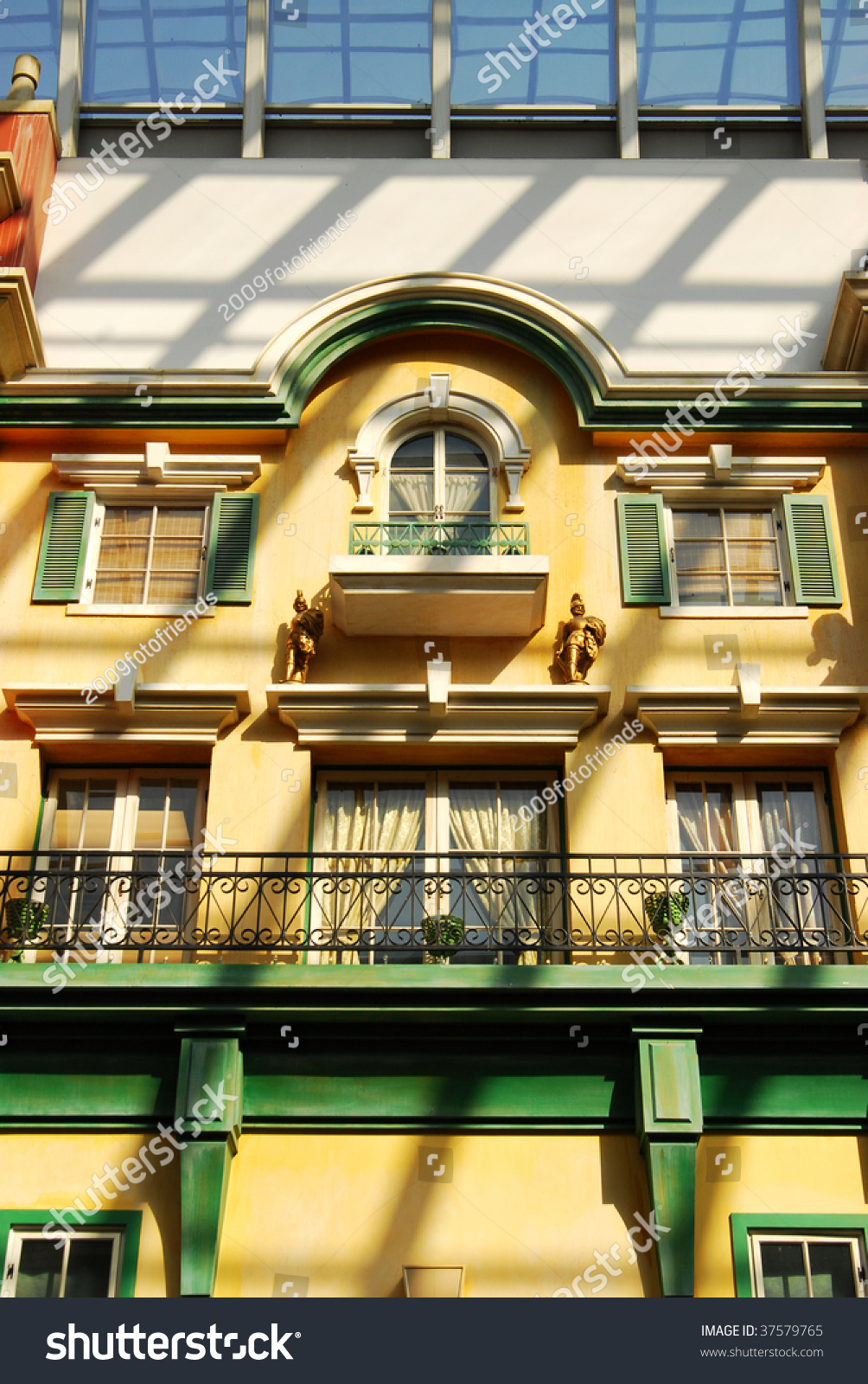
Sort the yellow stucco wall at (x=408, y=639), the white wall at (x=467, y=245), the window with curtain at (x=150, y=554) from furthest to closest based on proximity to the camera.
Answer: the white wall at (x=467, y=245) → the window with curtain at (x=150, y=554) → the yellow stucco wall at (x=408, y=639)

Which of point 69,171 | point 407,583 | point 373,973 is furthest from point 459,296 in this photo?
point 373,973

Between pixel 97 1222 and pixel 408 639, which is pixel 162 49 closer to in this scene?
pixel 408 639

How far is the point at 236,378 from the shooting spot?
13359 millimetres

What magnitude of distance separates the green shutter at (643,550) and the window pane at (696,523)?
0.29m

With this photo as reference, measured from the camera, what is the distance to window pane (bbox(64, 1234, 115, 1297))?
986 centimetres

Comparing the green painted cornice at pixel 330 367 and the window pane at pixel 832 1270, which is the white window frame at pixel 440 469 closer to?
the green painted cornice at pixel 330 367

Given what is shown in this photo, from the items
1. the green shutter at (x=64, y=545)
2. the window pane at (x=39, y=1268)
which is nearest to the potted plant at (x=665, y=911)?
the window pane at (x=39, y=1268)

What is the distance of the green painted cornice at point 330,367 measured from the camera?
1322 centimetres

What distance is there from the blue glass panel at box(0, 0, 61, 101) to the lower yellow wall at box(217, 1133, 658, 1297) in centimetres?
1197

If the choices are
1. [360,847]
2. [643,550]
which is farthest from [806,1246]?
[643,550]

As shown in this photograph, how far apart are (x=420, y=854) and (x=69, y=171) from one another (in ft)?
28.5
